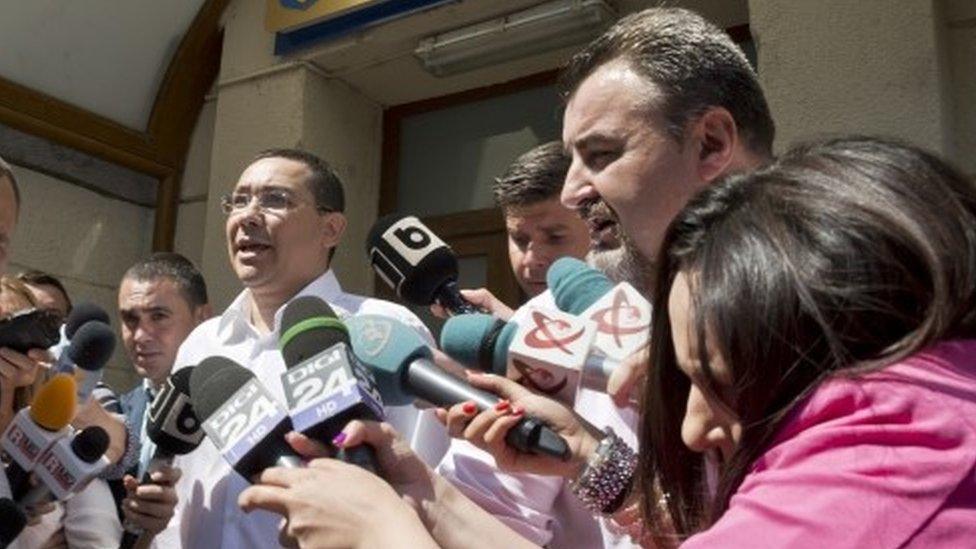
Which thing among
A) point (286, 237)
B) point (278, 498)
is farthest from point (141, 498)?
point (278, 498)

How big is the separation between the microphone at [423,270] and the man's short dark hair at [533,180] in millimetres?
525

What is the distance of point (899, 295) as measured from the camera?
75 centimetres

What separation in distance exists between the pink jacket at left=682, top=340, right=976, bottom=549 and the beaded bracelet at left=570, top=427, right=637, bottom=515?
1.57ft

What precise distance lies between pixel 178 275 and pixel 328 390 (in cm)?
218

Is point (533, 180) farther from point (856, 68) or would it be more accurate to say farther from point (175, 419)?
point (856, 68)

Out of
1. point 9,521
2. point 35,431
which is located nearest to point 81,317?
point 35,431

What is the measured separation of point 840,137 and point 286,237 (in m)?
1.72

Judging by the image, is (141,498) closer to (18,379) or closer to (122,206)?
(18,379)

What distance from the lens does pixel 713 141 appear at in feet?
4.72

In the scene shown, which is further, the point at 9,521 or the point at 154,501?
the point at 154,501

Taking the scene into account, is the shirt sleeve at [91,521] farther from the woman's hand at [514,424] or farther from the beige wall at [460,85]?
the beige wall at [460,85]

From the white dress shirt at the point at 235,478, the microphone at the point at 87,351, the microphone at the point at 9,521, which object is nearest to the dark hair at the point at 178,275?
the white dress shirt at the point at 235,478

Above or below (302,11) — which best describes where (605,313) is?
below

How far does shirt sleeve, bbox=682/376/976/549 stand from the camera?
67 cm
